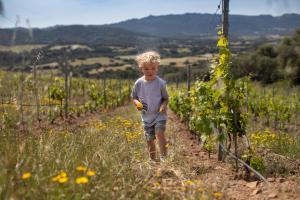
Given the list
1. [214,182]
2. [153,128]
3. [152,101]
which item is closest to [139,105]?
[152,101]

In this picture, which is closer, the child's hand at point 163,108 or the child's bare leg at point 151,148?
the child's hand at point 163,108

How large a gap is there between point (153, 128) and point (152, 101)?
1.29ft

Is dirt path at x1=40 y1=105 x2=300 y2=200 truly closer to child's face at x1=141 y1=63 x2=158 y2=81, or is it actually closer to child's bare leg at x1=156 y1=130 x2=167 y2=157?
child's bare leg at x1=156 y1=130 x2=167 y2=157

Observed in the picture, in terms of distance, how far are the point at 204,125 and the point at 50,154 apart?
7.01ft

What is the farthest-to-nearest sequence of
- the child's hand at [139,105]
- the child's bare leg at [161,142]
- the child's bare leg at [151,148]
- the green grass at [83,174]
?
1. the child's bare leg at [151,148]
2. the child's bare leg at [161,142]
3. the child's hand at [139,105]
4. the green grass at [83,174]

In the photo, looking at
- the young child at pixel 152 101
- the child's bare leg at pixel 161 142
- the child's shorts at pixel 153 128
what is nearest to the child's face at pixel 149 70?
the young child at pixel 152 101

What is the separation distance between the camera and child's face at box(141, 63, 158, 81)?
633cm

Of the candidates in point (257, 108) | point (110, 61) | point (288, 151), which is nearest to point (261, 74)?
point (110, 61)

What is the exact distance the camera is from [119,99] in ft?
72.7

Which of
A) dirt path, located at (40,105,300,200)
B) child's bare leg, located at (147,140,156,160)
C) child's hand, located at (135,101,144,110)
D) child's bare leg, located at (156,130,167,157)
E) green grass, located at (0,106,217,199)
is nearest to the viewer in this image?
green grass, located at (0,106,217,199)

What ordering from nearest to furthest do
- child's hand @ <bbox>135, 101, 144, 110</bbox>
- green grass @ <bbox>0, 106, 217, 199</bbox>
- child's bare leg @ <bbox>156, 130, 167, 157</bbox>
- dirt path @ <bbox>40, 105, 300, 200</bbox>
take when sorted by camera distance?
green grass @ <bbox>0, 106, 217, 199</bbox>
dirt path @ <bbox>40, 105, 300, 200</bbox>
child's hand @ <bbox>135, 101, 144, 110</bbox>
child's bare leg @ <bbox>156, 130, 167, 157</bbox>

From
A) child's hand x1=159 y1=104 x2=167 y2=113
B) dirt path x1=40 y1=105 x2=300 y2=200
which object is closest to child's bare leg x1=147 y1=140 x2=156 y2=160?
dirt path x1=40 y1=105 x2=300 y2=200

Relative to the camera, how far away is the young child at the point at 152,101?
6.34m

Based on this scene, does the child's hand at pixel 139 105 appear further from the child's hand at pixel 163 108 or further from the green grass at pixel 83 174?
the green grass at pixel 83 174
